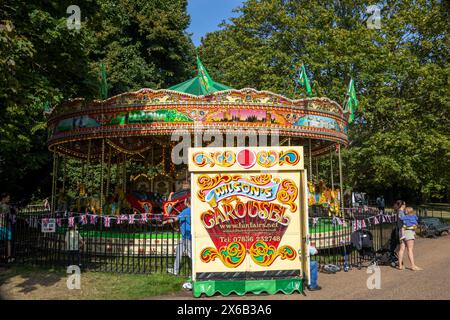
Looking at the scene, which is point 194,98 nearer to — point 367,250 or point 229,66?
point 367,250

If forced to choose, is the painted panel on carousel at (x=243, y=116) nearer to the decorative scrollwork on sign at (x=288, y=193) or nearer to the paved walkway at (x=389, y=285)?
the paved walkway at (x=389, y=285)

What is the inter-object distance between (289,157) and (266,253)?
64.4 inches

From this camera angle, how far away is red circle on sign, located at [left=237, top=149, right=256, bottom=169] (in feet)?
22.2

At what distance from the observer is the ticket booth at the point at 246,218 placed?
678cm

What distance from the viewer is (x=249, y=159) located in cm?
679

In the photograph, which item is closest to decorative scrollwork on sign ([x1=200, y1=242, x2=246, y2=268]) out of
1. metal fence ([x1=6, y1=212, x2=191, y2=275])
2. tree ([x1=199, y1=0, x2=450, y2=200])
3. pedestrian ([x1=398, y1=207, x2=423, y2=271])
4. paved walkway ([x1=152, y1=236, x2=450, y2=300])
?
paved walkway ([x1=152, y1=236, x2=450, y2=300])

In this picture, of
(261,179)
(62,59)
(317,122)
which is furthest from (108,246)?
(317,122)

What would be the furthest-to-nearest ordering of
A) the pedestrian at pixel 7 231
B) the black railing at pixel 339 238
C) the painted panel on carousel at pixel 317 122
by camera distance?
the painted panel on carousel at pixel 317 122 < the black railing at pixel 339 238 < the pedestrian at pixel 7 231

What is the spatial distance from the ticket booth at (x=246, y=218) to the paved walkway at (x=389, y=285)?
328mm

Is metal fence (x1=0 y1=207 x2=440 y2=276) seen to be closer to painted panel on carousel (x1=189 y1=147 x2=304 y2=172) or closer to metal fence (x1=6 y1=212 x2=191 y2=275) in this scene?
metal fence (x1=6 y1=212 x2=191 y2=275)

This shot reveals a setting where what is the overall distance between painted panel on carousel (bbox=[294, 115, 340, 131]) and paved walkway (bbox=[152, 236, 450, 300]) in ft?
15.3

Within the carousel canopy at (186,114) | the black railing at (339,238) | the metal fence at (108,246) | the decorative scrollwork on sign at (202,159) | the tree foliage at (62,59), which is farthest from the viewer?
the carousel canopy at (186,114)

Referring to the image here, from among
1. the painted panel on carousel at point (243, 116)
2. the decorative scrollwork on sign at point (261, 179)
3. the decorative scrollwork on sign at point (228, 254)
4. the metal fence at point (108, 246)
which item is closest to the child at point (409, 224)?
the metal fence at point (108, 246)
